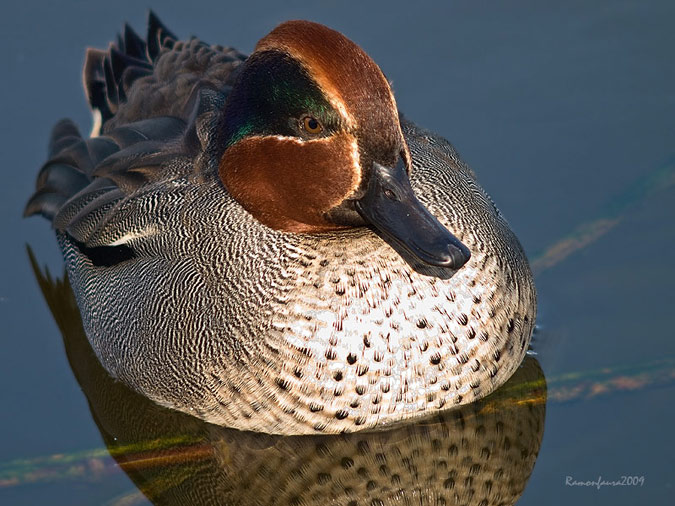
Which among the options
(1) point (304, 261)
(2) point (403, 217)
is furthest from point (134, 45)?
(2) point (403, 217)

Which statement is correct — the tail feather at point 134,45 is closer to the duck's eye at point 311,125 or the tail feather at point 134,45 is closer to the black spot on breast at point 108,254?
the black spot on breast at point 108,254

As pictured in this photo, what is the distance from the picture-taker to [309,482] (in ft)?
18.8

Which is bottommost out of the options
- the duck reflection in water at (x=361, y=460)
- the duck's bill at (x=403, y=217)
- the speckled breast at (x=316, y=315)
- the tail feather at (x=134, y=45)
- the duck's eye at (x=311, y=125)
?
the duck reflection in water at (x=361, y=460)

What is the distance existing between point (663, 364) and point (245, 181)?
2206mm

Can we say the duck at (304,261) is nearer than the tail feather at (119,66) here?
Yes

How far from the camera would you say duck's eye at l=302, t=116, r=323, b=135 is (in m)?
5.09

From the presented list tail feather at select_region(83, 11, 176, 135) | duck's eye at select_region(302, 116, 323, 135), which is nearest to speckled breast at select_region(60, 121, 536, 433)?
duck's eye at select_region(302, 116, 323, 135)

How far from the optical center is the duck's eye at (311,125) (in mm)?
5090

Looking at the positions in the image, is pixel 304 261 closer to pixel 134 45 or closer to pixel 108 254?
pixel 108 254

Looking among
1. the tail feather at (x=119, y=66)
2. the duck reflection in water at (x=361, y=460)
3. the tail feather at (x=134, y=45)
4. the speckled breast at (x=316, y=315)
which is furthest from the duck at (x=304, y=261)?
the tail feather at (x=134, y=45)

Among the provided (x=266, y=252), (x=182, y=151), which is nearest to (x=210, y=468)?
(x=266, y=252)

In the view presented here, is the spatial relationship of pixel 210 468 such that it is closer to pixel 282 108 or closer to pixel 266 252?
pixel 266 252

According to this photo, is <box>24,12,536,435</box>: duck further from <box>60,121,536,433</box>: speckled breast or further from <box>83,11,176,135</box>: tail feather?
<box>83,11,176,135</box>: tail feather

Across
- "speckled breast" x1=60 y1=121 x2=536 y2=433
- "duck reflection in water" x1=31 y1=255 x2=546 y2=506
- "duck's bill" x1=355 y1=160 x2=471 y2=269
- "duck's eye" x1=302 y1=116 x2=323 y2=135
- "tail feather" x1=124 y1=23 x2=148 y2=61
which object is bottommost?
"duck reflection in water" x1=31 y1=255 x2=546 y2=506
